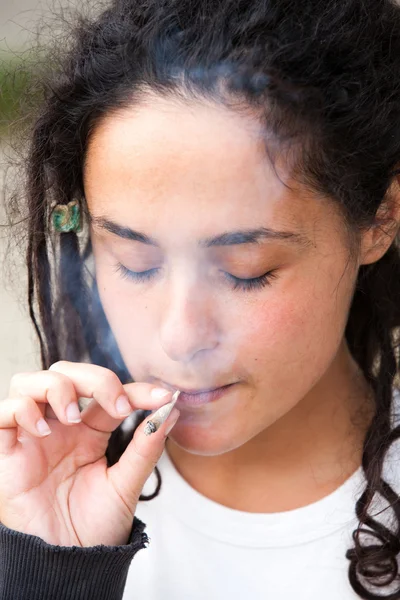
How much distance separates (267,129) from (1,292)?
0.56 metres

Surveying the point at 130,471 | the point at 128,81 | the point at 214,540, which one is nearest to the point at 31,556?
the point at 130,471

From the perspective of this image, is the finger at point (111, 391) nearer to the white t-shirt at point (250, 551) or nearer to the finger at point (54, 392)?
the finger at point (54, 392)

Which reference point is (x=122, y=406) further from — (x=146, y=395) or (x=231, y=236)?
(x=231, y=236)

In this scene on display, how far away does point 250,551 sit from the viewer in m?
1.04

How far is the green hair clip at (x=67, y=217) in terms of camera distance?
3.11 feet

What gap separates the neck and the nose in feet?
0.98

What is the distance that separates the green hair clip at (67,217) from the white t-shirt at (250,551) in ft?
1.18

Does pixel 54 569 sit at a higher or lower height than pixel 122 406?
lower

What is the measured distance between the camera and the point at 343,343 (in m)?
1.12

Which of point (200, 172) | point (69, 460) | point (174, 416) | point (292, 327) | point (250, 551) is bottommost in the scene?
point (250, 551)

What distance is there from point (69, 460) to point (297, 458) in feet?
0.95

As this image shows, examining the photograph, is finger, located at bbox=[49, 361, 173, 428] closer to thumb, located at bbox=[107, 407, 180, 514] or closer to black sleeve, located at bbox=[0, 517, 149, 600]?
thumb, located at bbox=[107, 407, 180, 514]

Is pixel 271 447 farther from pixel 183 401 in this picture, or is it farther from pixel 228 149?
pixel 228 149

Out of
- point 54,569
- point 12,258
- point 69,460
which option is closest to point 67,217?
point 12,258
